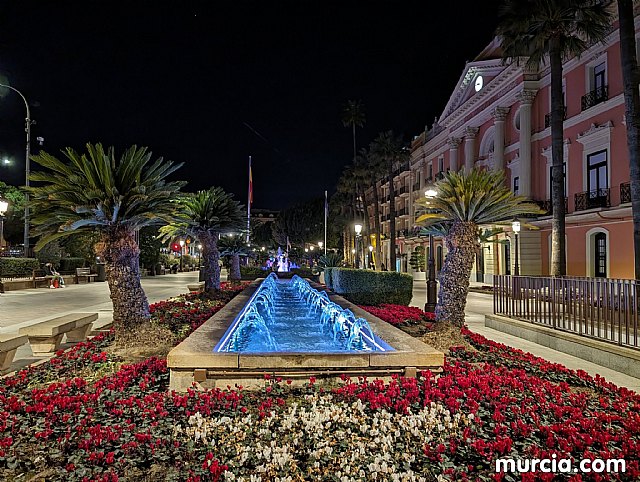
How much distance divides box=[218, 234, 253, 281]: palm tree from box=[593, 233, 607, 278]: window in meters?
19.2

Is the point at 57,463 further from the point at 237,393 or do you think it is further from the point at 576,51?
the point at 576,51

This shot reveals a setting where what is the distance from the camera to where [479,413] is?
Answer: 16.5 feet

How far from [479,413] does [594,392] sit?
218 centimetres

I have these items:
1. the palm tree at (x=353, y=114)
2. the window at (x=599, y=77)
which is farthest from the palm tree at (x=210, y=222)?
the palm tree at (x=353, y=114)

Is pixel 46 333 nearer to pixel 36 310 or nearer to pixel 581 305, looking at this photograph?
pixel 36 310

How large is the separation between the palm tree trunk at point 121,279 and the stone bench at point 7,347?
4.71 ft

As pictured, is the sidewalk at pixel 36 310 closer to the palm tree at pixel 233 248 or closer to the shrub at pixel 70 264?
the palm tree at pixel 233 248

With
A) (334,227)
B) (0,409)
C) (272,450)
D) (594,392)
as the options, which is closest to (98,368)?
(0,409)

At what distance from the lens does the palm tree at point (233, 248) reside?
24.6 metres

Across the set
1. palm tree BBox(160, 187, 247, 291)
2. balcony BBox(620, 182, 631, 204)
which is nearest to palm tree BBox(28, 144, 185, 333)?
palm tree BBox(160, 187, 247, 291)

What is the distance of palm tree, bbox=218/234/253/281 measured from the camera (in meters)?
24.6

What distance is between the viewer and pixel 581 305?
29.4 ft

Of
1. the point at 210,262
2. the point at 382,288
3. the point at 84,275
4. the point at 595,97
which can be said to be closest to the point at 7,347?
the point at 210,262

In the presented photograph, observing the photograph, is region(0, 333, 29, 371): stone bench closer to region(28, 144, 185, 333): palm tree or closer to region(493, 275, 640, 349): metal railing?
region(28, 144, 185, 333): palm tree
